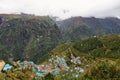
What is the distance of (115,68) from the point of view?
193875 mm

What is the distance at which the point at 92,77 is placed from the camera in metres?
195

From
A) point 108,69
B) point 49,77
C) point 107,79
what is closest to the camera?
point 49,77

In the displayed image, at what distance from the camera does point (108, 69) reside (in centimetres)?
19225

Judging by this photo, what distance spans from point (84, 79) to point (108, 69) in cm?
1652

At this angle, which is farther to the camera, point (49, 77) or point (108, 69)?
point (108, 69)

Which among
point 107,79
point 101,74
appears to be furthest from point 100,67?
point 107,79

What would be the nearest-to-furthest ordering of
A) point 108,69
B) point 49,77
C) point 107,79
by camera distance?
point 49,77, point 107,79, point 108,69

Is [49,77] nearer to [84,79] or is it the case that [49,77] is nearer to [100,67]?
[84,79]

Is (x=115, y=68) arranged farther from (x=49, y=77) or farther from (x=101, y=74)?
(x=49, y=77)

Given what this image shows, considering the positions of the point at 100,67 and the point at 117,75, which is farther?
the point at 100,67

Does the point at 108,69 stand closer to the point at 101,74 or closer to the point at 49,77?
the point at 101,74

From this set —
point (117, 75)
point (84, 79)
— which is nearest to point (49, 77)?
point (84, 79)

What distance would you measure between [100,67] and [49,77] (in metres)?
49.1

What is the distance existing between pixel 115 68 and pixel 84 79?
21.2 metres
